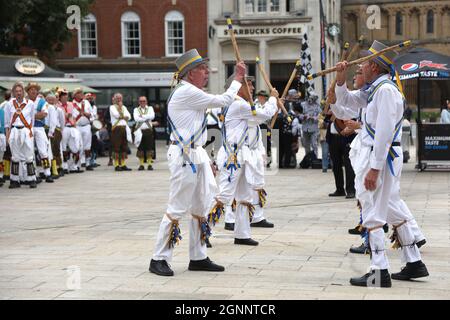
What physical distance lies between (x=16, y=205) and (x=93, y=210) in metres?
1.70

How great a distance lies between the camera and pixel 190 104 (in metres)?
7.34

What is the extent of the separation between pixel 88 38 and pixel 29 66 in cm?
1156

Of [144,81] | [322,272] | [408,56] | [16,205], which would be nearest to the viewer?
[322,272]

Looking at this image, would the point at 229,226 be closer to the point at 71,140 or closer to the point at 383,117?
the point at 383,117

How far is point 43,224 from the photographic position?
10898mm

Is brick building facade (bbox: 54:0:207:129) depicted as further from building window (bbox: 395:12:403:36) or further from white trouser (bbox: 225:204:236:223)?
building window (bbox: 395:12:403:36)

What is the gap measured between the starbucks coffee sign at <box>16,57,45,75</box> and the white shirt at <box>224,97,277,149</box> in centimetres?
2159

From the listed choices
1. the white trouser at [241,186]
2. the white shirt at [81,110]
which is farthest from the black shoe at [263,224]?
the white shirt at [81,110]

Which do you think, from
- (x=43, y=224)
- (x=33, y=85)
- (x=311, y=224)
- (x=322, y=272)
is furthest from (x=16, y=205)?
(x=322, y=272)

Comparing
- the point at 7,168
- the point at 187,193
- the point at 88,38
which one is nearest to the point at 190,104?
the point at 187,193

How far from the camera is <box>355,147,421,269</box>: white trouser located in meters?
6.67

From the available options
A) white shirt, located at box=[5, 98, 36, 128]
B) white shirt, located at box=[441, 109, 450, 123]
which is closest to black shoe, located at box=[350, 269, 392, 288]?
white shirt, located at box=[5, 98, 36, 128]

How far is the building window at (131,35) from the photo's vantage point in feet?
134
